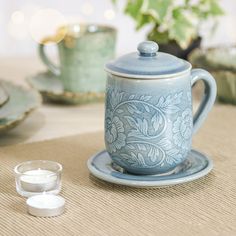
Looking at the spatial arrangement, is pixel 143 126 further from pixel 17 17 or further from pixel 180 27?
pixel 17 17

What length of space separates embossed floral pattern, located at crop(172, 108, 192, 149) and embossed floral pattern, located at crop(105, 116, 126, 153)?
0.21 ft

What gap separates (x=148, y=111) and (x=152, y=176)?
3.5 inches

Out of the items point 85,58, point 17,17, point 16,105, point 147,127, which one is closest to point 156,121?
point 147,127

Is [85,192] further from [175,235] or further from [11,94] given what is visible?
[11,94]

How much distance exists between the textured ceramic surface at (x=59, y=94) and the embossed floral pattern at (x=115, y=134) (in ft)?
1.27

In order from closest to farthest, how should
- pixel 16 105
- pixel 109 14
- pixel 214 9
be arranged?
pixel 16 105
pixel 214 9
pixel 109 14

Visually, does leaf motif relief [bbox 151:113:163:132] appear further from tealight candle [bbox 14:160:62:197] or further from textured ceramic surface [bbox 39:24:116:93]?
textured ceramic surface [bbox 39:24:116:93]

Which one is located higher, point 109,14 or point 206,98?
point 206,98

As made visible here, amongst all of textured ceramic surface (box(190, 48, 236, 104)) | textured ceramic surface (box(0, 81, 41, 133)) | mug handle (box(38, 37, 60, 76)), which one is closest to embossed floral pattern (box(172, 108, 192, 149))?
textured ceramic surface (box(0, 81, 41, 133))

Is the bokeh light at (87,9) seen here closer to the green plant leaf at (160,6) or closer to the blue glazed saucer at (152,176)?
the green plant leaf at (160,6)

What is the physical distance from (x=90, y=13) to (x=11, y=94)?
38.6 inches

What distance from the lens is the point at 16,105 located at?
1.11m

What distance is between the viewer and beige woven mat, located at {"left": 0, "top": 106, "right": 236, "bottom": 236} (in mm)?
735

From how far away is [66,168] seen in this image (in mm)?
926
